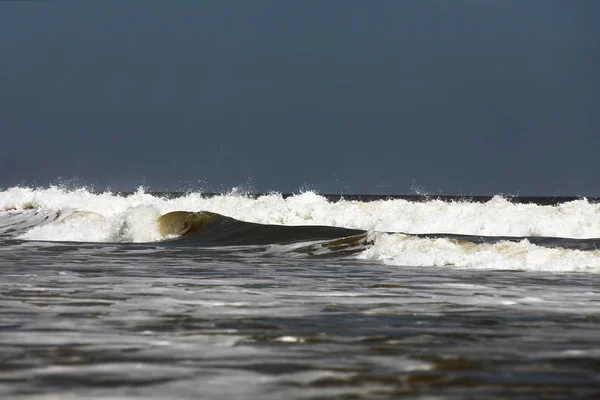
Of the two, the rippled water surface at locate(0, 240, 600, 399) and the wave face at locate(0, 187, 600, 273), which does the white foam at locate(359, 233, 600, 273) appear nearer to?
the wave face at locate(0, 187, 600, 273)

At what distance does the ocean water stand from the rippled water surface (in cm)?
2

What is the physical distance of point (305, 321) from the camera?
7.06 metres

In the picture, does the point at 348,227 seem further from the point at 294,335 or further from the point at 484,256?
the point at 294,335

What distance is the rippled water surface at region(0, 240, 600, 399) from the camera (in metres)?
4.57

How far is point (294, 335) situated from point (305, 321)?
766mm

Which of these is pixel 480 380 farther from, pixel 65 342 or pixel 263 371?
pixel 65 342

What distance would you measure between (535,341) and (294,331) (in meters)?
1.60

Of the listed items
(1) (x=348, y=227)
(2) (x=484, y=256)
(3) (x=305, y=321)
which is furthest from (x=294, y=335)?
(1) (x=348, y=227)

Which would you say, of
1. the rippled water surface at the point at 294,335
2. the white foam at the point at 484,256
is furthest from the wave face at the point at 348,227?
the rippled water surface at the point at 294,335

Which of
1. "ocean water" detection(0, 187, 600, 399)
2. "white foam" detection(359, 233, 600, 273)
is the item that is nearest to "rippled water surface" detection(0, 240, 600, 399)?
"ocean water" detection(0, 187, 600, 399)

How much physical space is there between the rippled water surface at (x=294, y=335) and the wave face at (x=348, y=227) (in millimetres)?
3048

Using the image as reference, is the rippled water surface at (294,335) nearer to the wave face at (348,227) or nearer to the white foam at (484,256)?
the white foam at (484,256)

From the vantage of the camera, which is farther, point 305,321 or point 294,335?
point 305,321

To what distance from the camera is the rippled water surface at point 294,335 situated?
4.57 metres
